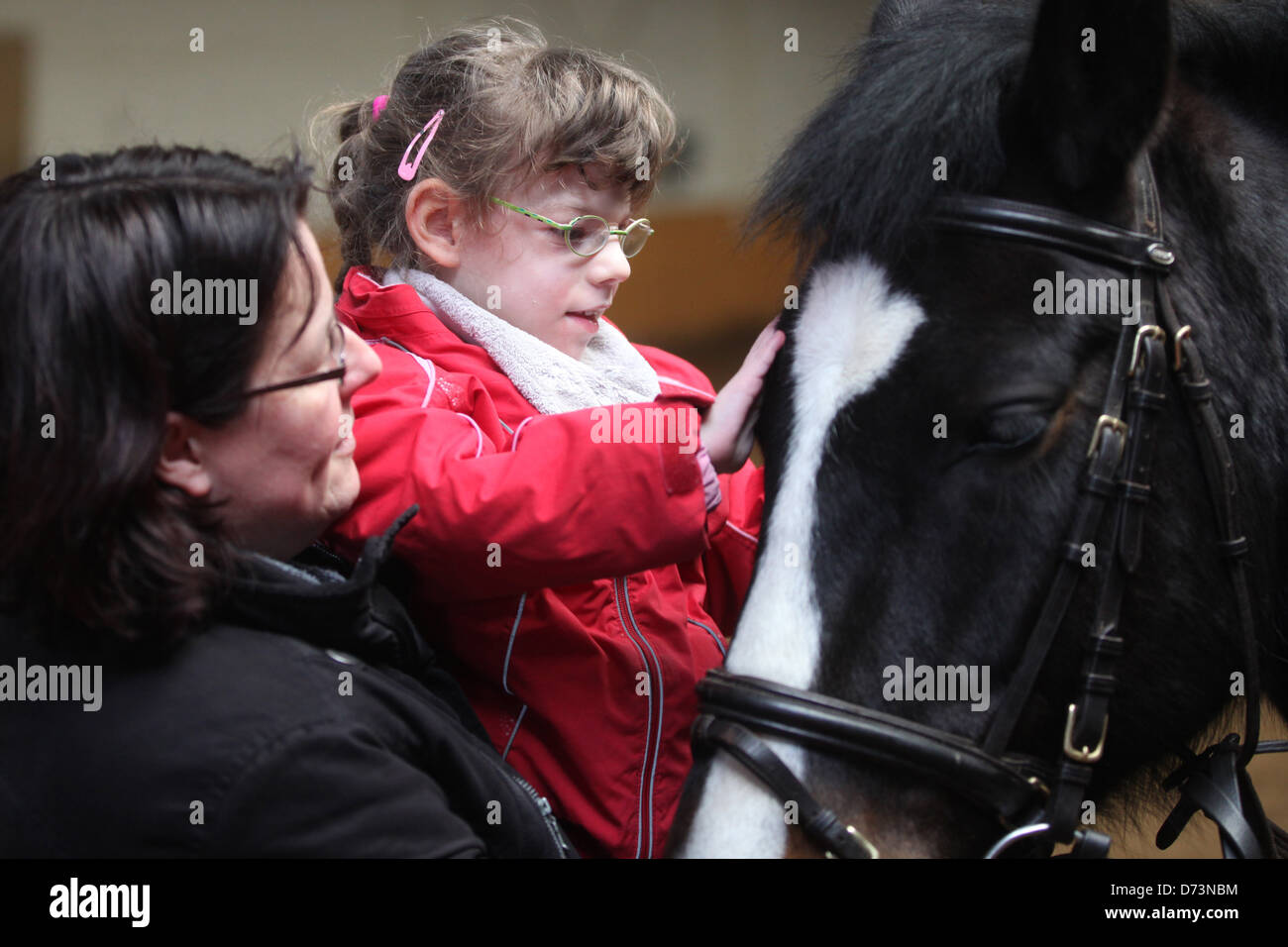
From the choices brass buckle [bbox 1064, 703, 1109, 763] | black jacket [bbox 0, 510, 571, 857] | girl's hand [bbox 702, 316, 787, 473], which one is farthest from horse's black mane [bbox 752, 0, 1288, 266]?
black jacket [bbox 0, 510, 571, 857]

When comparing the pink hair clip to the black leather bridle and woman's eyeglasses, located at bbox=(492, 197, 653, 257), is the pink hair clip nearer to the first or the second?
woman's eyeglasses, located at bbox=(492, 197, 653, 257)

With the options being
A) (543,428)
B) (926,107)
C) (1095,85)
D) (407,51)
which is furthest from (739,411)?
(407,51)

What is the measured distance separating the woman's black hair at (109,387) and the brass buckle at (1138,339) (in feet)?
2.56

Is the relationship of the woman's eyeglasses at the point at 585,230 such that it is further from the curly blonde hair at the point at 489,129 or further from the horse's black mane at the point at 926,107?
the horse's black mane at the point at 926,107

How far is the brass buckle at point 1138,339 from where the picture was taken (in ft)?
3.41

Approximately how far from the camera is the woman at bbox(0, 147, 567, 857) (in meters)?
0.92

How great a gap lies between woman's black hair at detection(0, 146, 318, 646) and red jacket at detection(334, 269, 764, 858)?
10.3 inches

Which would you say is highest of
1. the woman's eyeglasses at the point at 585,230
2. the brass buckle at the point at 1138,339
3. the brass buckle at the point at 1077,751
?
the woman's eyeglasses at the point at 585,230

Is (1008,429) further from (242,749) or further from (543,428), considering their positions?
(242,749)

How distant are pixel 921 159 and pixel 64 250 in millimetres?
756

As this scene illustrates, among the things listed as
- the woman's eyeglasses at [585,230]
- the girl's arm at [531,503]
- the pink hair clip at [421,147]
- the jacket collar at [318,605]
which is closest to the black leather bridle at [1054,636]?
the girl's arm at [531,503]

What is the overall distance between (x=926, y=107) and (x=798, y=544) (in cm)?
44

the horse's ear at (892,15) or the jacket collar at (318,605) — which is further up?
the horse's ear at (892,15)

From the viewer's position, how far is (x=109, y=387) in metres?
0.94
